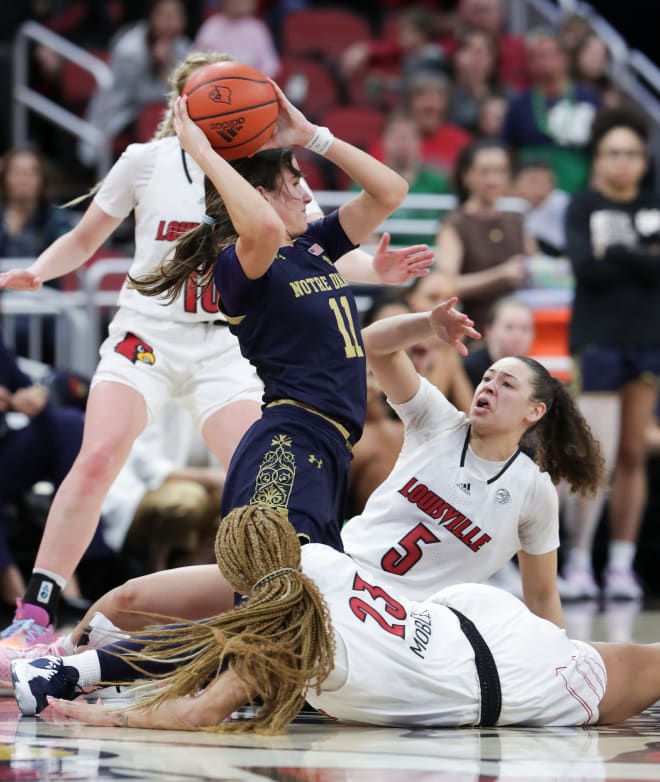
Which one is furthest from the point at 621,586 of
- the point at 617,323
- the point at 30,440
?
the point at 30,440

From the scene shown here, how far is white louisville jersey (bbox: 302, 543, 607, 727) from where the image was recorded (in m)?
3.63

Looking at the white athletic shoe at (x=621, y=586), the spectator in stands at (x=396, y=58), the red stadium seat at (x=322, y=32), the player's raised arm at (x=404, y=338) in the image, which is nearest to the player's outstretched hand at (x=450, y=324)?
the player's raised arm at (x=404, y=338)

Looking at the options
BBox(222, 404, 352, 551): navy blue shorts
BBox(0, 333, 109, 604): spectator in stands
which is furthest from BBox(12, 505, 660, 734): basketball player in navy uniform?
BBox(0, 333, 109, 604): spectator in stands

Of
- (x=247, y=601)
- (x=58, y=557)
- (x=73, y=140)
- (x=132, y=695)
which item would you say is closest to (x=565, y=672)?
(x=247, y=601)

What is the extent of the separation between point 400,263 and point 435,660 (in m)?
1.31

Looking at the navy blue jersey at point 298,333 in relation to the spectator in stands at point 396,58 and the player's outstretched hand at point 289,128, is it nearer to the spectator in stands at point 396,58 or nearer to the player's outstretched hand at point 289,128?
the player's outstretched hand at point 289,128

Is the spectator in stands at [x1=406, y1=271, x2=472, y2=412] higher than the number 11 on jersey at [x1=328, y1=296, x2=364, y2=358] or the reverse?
the reverse

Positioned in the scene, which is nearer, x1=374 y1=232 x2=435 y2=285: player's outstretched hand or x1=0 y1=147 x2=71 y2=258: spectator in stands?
x1=374 y1=232 x2=435 y2=285: player's outstretched hand

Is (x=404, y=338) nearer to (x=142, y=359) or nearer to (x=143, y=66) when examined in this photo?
(x=142, y=359)

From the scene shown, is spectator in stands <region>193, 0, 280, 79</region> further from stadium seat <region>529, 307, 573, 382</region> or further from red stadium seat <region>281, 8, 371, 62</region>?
stadium seat <region>529, 307, 573, 382</region>

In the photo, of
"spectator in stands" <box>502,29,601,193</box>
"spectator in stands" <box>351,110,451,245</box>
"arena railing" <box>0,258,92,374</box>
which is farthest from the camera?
"spectator in stands" <box>502,29,601,193</box>

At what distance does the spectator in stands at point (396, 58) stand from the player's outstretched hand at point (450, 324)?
7703mm

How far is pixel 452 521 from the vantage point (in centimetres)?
439

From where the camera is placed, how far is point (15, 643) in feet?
15.0
